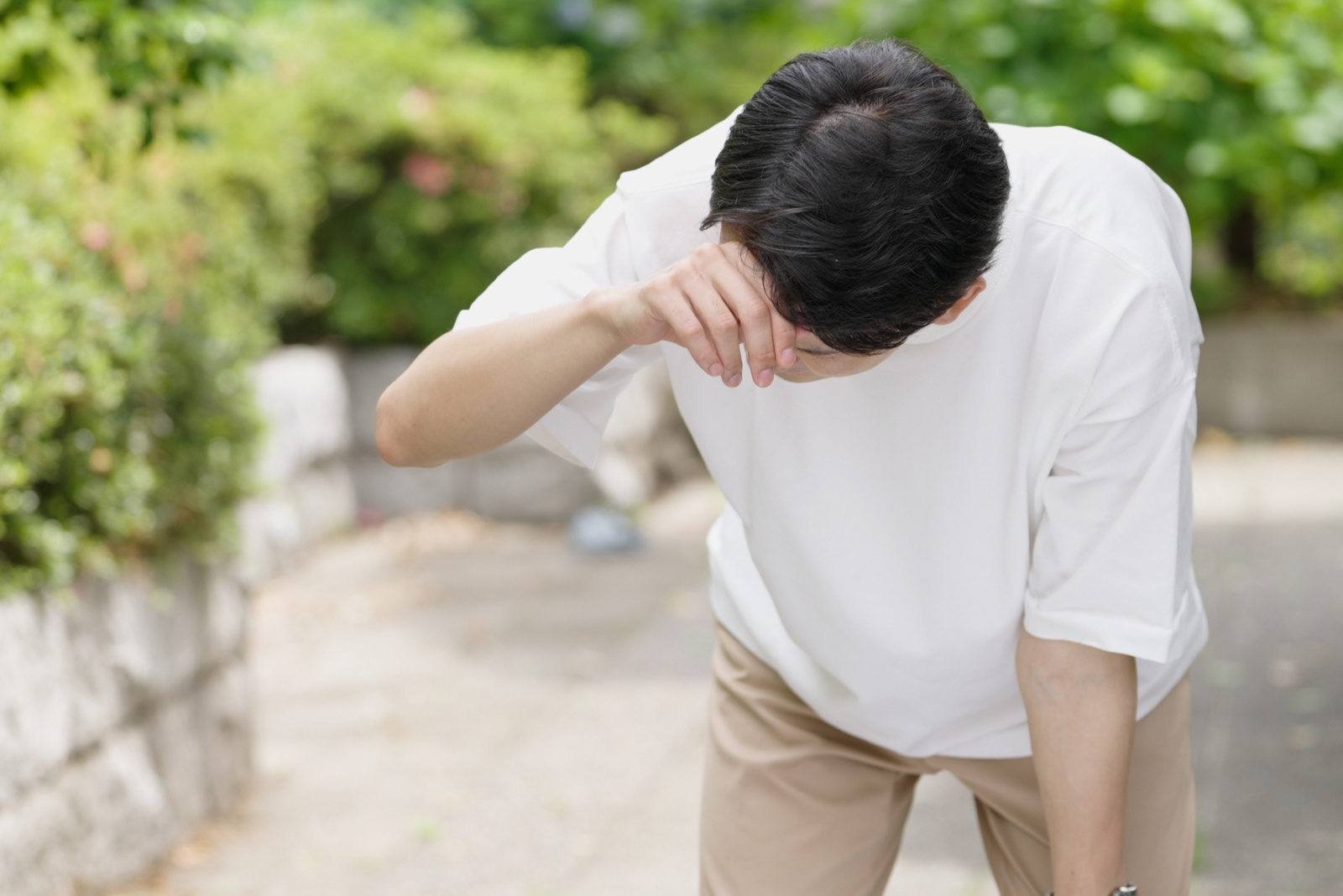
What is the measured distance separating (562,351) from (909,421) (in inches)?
15.7

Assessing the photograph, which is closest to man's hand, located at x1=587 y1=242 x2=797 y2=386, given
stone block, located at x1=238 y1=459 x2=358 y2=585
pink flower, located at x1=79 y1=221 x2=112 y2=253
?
pink flower, located at x1=79 y1=221 x2=112 y2=253

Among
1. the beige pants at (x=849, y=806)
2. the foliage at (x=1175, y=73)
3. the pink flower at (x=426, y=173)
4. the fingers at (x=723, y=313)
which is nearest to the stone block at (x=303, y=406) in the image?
the pink flower at (x=426, y=173)

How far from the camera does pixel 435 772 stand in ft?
12.4

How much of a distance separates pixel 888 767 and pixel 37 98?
4.14 m

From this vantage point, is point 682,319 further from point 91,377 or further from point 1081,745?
point 91,377

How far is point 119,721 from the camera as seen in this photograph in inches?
119

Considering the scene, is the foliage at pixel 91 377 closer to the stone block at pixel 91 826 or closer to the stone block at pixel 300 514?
the stone block at pixel 91 826

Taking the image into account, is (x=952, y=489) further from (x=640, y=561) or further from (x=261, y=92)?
(x=261, y=92)

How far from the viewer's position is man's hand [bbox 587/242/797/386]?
48.9 inches

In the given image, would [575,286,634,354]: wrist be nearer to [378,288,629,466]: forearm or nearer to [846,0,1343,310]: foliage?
[378,288,629,466]: forearm

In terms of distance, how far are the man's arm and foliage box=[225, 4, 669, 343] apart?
4841mm

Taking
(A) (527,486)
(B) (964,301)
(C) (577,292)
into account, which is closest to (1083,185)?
(B) (964,301)

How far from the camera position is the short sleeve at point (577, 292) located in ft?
4.89

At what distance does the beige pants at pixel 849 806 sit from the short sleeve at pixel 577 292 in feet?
1.55
